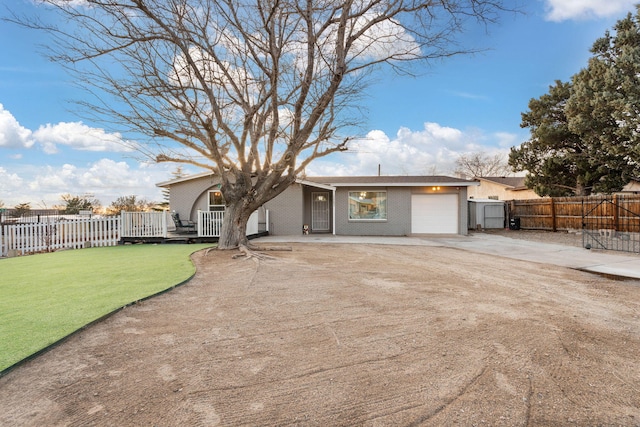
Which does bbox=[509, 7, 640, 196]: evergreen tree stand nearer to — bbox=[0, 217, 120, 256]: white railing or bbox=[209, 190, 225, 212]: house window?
bbox=[209, 190, 225, 212]: house window

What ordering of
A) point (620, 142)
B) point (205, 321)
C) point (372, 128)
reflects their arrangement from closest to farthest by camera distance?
point (205, 321) < point (372, 128) < point (620, 142)

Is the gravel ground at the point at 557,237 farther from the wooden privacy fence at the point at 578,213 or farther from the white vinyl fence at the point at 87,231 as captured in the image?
the white vinyl fence at the point at 87,231

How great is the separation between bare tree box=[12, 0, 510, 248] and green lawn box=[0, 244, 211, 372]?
10.7 ft

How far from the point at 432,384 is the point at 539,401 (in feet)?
2.27

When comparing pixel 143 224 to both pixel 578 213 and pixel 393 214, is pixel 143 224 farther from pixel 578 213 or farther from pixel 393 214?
pixel 578 213

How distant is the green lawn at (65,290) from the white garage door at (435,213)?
1118 cm

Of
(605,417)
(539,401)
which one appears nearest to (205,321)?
(539,401)

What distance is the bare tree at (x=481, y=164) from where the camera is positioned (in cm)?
3828

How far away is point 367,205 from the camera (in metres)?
16.0

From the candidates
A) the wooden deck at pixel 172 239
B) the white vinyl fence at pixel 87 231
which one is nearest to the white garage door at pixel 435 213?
the white vinyl fence at pixel 87 231

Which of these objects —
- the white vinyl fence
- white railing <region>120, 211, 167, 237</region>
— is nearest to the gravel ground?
the white vinyl fence

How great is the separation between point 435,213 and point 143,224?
1305cm

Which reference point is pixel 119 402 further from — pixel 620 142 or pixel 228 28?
pixel 620 142

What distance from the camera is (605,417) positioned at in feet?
6.73
